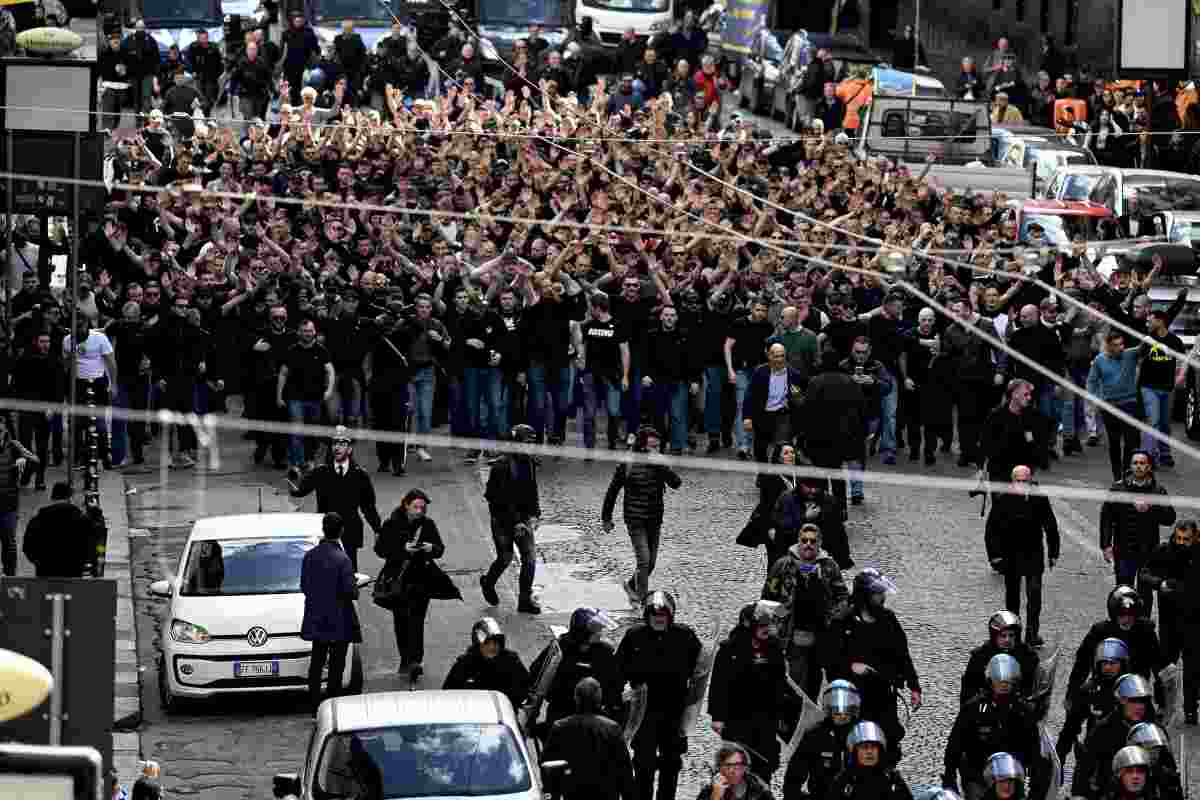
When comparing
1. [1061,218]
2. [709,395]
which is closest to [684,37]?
[1061,218]

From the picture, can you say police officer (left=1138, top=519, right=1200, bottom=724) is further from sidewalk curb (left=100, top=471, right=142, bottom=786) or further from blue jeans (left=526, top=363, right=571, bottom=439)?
blue jeans (left=526, top=363, right=571, bottom=439)

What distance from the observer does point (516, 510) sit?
61.1 feet

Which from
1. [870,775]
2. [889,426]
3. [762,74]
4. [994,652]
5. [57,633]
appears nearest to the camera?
[57,633]

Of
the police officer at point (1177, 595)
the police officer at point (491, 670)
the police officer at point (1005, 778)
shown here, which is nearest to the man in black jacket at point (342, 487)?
the police officer at point (491, 670)

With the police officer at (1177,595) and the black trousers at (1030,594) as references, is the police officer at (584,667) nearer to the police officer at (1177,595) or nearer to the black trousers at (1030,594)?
the police officer at (1177,595)

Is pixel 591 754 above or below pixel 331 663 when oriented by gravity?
above

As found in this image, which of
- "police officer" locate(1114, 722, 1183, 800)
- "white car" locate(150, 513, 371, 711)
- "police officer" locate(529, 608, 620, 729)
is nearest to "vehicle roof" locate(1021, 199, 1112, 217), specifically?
"white car" locate(150, 513, 371, 711)

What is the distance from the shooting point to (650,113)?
29.7 metres

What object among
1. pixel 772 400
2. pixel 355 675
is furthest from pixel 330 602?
pixel 772 400

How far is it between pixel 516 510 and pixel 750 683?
450 cm

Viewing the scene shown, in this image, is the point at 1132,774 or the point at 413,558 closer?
the point at 1132,774

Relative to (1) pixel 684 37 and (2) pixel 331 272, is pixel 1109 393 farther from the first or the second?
(1) pixel 684 37

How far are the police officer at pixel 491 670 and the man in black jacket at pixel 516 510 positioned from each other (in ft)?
Answer: 13.2

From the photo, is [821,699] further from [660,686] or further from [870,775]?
[870,775]
